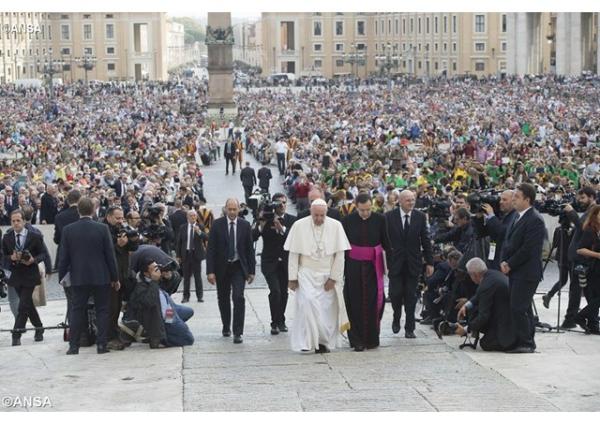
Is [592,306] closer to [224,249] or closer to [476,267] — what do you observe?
[476,267]

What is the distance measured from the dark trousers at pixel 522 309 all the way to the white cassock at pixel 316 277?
4.02 ft

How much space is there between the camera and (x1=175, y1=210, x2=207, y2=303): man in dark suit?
579 inches

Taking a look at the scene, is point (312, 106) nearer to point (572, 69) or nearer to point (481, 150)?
point (572, 69)

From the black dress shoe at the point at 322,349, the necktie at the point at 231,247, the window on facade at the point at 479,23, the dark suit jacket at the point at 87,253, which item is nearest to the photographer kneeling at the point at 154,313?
the dark suit jacket at the point at 87,253

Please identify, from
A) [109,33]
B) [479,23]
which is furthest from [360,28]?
[109,33]

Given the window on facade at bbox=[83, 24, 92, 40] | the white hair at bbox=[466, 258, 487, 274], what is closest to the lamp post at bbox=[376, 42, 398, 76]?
the window on facade at bbox=[83, 24, 92, 40]

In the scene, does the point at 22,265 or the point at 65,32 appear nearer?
the point at 22,265

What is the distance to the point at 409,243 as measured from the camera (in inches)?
429

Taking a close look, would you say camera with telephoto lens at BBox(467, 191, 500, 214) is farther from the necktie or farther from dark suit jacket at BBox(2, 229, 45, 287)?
dark suit jacket at BBox(2, 229, 45, 287)

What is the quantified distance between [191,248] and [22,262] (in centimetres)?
407

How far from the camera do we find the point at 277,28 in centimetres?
10925

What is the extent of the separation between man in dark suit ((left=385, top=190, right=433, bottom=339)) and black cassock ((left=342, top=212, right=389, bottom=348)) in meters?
0.52

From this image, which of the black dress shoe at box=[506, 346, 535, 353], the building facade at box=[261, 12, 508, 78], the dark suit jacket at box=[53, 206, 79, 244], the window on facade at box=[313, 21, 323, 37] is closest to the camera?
the black dress shoe at box=[506, 346, 535, 353]
